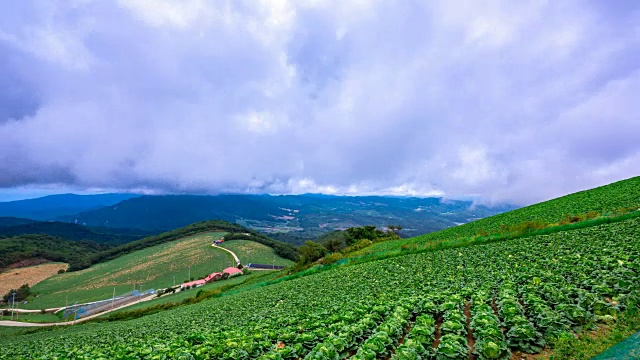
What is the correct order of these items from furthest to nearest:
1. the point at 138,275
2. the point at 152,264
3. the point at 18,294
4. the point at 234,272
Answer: the point at 152,264
the point at 138,275
the point at 18,294
the point at 234,272

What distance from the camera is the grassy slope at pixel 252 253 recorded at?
125356 millimetres

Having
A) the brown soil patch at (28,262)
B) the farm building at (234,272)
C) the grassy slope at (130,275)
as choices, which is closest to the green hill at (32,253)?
the brown soil patch at (28,262)

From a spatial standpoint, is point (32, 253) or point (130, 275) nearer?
point (130, 275)

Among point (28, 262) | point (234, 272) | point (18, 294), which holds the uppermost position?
point (28, 262)

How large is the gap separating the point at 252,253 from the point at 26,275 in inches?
4731

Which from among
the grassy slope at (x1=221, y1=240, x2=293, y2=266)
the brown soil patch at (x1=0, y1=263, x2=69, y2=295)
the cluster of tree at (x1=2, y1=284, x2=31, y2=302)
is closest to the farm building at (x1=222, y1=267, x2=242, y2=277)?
the grassy slope at (x1=221, y1=240, x2=293, y2=266)

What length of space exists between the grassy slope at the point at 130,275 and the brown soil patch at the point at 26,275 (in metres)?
7.97

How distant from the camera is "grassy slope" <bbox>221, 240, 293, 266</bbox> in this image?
125 metres

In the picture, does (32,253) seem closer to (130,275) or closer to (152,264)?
(152,264)

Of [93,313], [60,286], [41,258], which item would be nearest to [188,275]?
[93,313]

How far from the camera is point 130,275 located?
388ft

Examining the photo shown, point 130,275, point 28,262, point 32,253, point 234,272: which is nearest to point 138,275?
point 130,275

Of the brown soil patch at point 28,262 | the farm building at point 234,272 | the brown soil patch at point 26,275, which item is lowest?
the brown soil patch at point 26,275

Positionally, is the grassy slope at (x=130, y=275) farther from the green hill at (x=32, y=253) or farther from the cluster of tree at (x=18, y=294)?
the green hill at (x=32, y=253)
